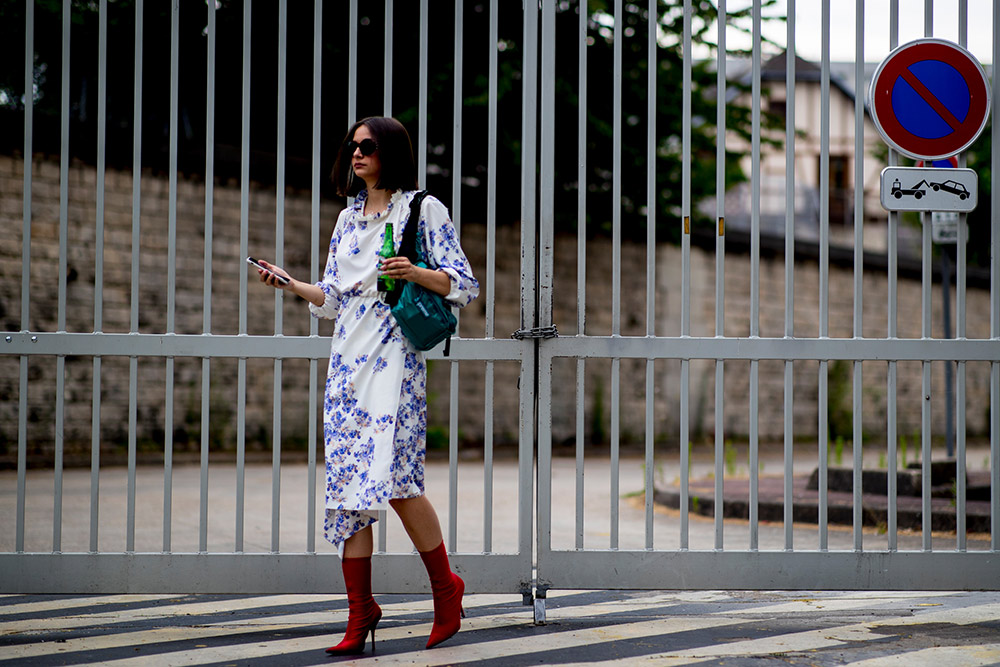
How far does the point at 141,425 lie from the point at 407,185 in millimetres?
10035

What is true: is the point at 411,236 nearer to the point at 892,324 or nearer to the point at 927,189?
the point at 892,324

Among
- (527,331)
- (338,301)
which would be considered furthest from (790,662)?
(338,301)

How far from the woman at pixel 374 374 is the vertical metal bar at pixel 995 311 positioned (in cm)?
220

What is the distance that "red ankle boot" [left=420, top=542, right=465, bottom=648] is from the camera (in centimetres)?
369

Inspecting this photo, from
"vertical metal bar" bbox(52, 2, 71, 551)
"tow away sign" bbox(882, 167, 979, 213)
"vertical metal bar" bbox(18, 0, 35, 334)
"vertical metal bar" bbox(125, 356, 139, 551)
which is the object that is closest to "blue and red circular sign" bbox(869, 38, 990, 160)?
"tow away sign" bbox(882, 167, 979, 213)

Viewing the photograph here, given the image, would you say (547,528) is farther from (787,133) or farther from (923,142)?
(923,142)

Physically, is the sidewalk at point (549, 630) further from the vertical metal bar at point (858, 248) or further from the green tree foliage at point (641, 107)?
the green tree foliage at point (641, 107)

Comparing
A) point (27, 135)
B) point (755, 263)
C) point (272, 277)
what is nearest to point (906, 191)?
point (755, 263)

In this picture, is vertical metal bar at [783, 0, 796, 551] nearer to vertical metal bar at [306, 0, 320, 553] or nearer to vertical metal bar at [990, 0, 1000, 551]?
vertical metal bar at [990, 0, 1000, 551]

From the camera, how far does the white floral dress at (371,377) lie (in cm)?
356

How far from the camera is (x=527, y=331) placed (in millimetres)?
4254

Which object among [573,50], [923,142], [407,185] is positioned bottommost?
[407,185]

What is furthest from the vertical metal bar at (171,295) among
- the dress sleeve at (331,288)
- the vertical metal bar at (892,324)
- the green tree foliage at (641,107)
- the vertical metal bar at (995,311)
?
the green tree foliage at (641,107)

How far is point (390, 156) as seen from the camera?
373 centimetres
